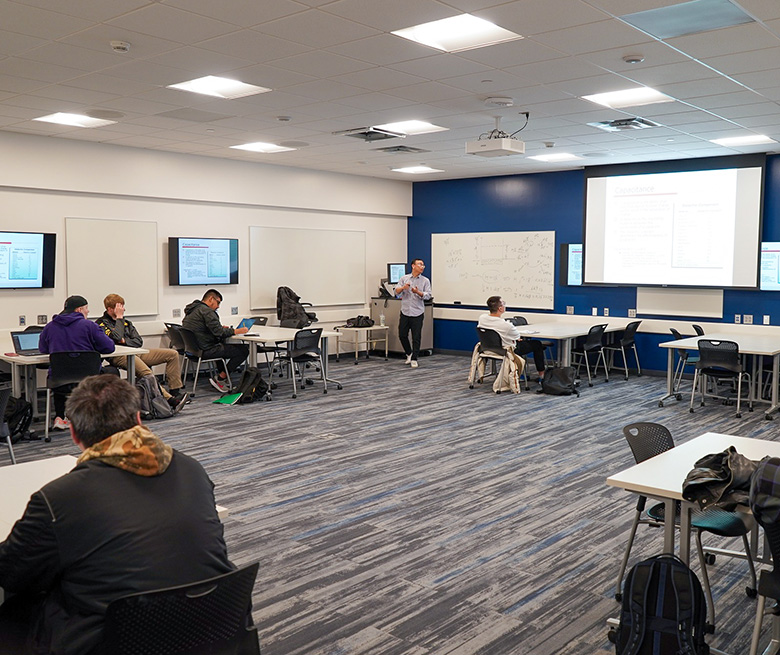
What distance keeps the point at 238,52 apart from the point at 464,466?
357 centimetres

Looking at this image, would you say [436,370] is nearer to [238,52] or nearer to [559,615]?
[238,52]

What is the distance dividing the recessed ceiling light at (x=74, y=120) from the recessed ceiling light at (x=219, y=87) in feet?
6.27

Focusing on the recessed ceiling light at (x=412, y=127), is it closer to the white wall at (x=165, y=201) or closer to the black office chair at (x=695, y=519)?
the white wall at (x=165, y=201)

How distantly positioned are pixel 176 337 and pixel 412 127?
4058 mm

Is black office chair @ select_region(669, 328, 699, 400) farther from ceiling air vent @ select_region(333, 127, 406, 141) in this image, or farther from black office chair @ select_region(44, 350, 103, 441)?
black office chair @ select_region(44, 350, 103, 441)

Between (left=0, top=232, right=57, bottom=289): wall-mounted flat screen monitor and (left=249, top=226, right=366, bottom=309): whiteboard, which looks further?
(left=249, top=226, right=366, bottom=309): whiteboard

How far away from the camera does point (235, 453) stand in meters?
6.22

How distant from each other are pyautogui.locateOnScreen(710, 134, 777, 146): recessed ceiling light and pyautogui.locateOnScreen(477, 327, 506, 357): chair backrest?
11.4 feet

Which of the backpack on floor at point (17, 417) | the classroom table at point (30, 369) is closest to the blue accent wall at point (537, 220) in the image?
the classroom table at point (30, 369)

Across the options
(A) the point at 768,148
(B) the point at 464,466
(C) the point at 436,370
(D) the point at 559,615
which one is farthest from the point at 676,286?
(D) the point at 559,615

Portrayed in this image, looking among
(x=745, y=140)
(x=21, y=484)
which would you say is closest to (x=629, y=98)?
(x=745, y=140)

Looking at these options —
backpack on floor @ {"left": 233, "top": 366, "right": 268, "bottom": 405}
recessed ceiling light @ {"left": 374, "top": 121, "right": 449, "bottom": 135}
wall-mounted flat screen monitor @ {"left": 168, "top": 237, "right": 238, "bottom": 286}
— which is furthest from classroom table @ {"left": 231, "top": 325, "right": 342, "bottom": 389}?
recessed ceiling light @ {"left": 374, "top": 121, "right": 449, "bottom": 135}

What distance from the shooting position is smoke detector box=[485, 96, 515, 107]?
6453 mm

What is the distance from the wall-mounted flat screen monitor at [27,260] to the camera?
836cm
